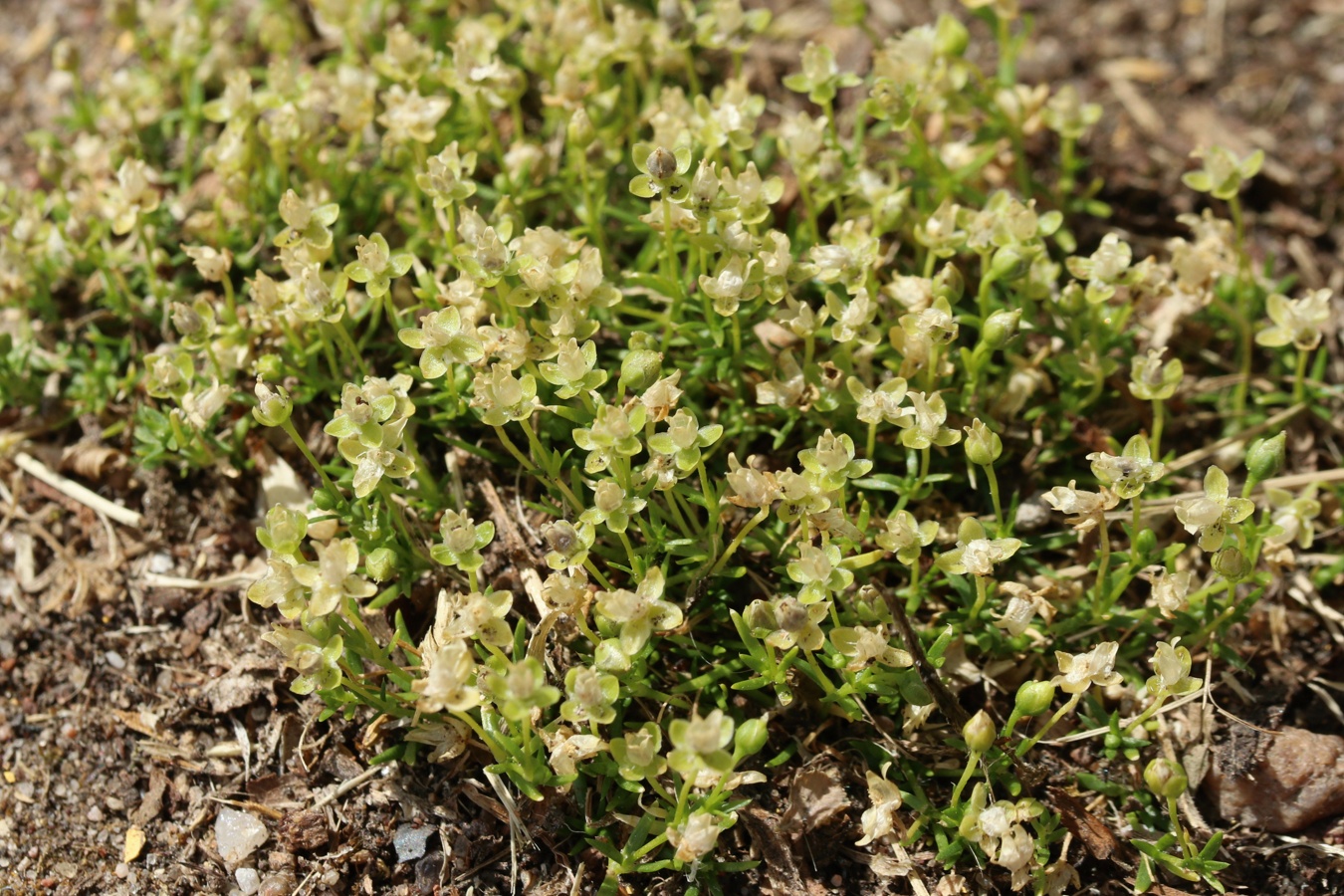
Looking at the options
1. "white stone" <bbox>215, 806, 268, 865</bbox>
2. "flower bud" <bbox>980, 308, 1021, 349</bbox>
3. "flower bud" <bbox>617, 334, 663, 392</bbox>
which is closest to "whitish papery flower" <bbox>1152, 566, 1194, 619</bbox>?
"flower bud" <bbox>980, 308, 1021, 349</bbox>

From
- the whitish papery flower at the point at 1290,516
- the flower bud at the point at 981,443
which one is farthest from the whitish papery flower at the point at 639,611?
the whitish papery flower at the point at 1290,516

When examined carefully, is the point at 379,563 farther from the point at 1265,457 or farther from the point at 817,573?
the point at 1265,457

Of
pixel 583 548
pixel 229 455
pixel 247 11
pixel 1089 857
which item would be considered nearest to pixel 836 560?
pixel 583 548

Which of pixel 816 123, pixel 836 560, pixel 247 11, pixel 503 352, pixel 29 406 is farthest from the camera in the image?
pixel 247 11

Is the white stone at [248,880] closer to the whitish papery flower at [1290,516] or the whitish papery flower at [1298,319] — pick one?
the whitish papery flower at [1290,516]

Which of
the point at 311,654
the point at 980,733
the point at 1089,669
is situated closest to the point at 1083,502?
the point at 1089,669

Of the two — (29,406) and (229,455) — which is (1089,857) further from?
(29,406)
